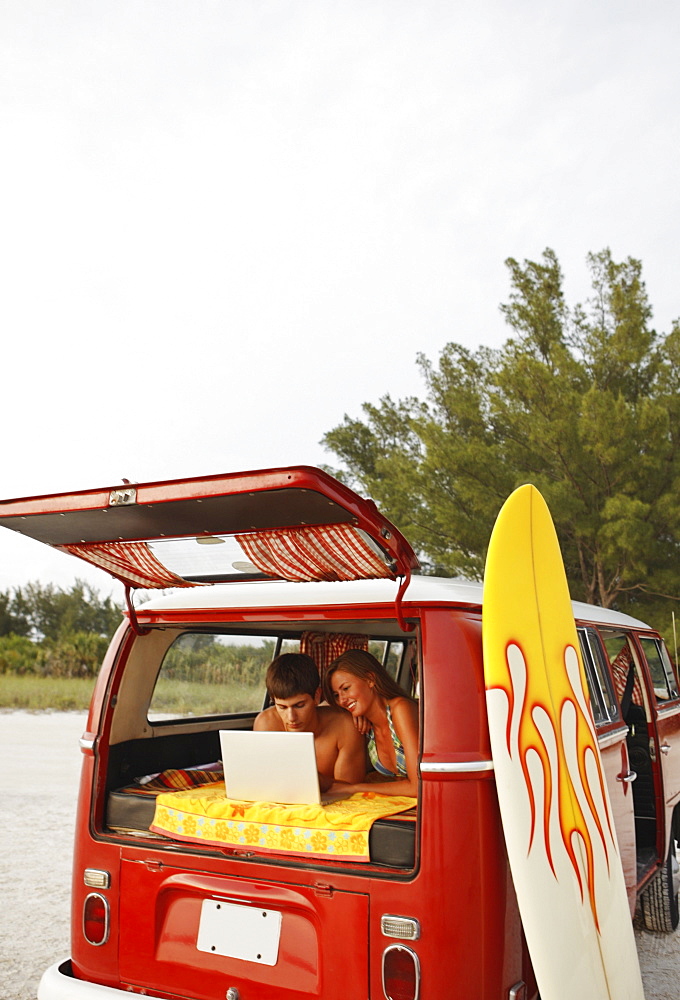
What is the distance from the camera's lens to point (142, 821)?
338cm

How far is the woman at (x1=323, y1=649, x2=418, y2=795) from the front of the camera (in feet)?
11.3

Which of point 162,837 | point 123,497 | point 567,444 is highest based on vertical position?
point 567,444

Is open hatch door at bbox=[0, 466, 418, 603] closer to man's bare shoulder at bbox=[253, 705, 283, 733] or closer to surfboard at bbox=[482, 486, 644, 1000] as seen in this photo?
surfboard at bbox=[482, 486, 644, 1000]

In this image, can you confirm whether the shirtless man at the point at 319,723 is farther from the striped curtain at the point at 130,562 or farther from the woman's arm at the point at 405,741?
the striped curtain at the point at 130,562

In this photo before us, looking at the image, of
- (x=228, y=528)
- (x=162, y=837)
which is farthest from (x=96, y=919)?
(x=228, y=528)

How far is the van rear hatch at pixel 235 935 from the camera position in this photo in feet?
9.16

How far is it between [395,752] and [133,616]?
126cm

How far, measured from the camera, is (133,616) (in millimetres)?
3572

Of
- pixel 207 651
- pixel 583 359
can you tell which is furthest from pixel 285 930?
pixel 583 359

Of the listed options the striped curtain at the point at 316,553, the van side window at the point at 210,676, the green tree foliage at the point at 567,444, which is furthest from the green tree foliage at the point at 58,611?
the striped curtain at the point at 316,553

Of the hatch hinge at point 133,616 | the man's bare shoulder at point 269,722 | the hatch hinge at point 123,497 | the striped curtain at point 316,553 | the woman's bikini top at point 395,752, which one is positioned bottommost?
the woman's bikini top at point 395,752

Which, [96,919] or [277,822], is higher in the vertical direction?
[277,822]

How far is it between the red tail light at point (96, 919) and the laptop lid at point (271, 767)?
0.60 metres

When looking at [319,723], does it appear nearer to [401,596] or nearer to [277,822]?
[277,822]
